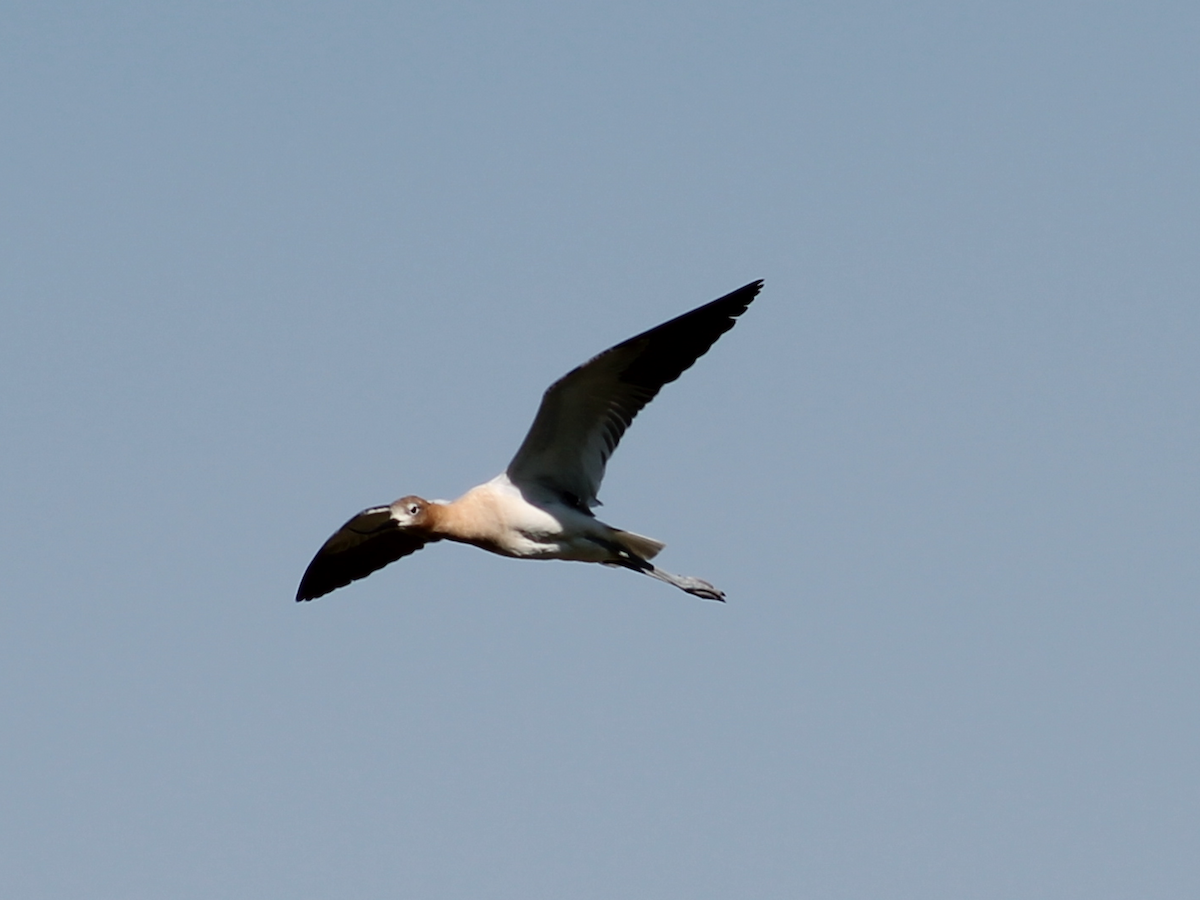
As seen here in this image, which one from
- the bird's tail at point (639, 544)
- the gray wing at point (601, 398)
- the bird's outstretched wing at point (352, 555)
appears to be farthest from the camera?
the bird's outstretched wing at point (352, 555)

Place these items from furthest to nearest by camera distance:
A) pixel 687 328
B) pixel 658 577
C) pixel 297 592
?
pixel 297 592 < pixel 658 577 < pixel 687 328

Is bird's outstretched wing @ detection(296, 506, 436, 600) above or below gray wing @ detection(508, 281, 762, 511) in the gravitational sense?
below

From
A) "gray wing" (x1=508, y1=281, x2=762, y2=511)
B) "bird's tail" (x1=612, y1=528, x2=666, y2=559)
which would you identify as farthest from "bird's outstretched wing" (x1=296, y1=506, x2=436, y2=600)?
"bird's tail" (x1=612, y1=528, x2=666, y2=559)

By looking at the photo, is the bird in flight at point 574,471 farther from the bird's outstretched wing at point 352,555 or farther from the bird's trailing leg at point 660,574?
the bird's outstretched wing at point 352,555

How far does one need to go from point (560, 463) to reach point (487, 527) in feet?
2.58

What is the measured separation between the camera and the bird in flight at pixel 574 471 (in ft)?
43.5

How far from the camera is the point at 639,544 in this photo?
14.1m

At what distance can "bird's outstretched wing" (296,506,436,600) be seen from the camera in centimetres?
1517

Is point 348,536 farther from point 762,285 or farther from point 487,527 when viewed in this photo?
point 762,285

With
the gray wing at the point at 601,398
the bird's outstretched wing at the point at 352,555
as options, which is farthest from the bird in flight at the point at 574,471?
the bird's outstretched wing at the point at 352,555

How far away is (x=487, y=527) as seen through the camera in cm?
1374

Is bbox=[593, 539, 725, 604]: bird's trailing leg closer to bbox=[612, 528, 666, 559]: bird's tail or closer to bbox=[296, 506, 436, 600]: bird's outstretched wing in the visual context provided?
bbox=[612, 528, 666, 559]: bird's tail

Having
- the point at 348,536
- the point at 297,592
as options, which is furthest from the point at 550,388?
the point at 297,592

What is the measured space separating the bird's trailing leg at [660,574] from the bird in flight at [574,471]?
0.05 ft
